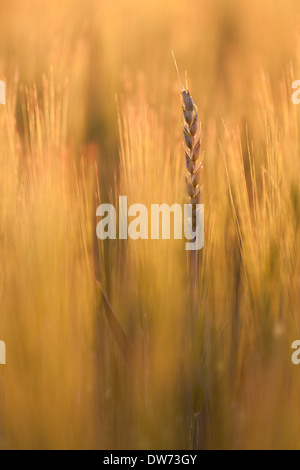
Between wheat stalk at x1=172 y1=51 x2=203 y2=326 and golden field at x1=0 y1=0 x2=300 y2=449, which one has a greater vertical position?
wheat stalk at x1=172 y1=51 x2=203 y2=326

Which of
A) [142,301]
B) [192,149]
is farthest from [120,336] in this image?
[192,149]

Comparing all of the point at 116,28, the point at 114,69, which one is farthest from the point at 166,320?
the point at 116,28

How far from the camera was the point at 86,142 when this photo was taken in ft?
3.41

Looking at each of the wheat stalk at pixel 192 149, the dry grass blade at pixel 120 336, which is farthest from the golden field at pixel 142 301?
the wheat stalk at pixel 192 149

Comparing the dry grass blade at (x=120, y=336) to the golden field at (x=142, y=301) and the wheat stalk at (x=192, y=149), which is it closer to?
the golden field at (x=142, y=301)

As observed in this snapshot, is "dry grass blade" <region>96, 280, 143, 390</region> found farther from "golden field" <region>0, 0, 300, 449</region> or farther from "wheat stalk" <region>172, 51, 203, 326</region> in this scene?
"wheat stalk" <region>172, 51, 203, 326</region>

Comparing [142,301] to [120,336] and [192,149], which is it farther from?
[192,149]

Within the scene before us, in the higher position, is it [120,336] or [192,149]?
[192,149]

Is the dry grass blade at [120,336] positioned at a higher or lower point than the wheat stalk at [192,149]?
lower

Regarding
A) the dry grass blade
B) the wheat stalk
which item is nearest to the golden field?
the dry grass blade

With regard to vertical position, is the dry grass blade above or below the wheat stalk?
below

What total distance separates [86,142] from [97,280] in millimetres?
380

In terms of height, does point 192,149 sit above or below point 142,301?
above
